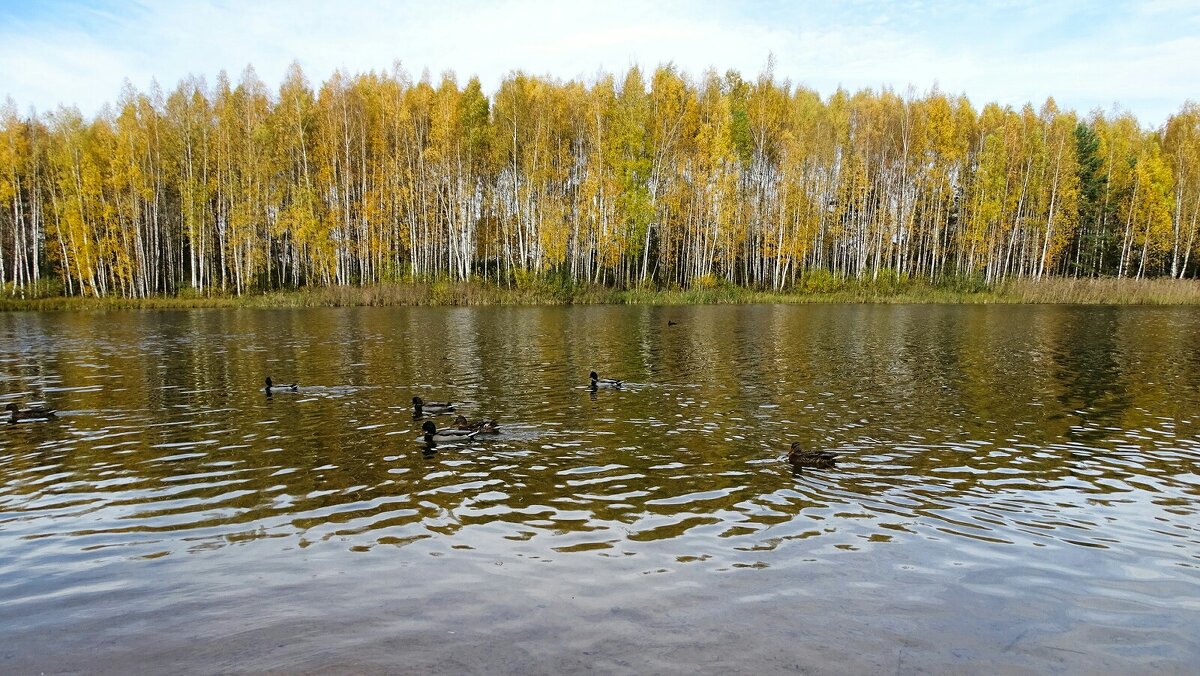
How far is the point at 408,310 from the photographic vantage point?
169ft

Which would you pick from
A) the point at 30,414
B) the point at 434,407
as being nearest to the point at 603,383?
the point at 434,407

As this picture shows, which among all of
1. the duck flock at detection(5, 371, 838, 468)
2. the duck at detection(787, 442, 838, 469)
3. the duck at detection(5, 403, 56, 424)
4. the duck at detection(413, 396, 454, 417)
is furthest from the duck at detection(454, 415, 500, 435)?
the duck at detection(5, 403, 56, 424)

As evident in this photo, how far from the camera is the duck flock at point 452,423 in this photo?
11.3 m

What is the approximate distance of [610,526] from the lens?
28.6ft

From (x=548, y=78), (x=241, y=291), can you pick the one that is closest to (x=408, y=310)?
(x=241, y=291)

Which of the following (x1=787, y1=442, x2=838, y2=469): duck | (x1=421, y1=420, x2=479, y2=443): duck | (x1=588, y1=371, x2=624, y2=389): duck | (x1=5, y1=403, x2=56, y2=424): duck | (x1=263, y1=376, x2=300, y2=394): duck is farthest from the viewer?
(x1=588, y1=371, x2=624, y2=389): duck

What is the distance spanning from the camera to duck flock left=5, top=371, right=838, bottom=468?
1128cm

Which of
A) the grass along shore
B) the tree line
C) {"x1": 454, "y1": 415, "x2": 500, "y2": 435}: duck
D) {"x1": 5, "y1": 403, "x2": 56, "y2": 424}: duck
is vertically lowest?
{"x1": 5, "y1": 403, "x2": 56, "y2": 424}: duck

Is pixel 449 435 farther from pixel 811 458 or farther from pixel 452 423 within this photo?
pixel 811 458

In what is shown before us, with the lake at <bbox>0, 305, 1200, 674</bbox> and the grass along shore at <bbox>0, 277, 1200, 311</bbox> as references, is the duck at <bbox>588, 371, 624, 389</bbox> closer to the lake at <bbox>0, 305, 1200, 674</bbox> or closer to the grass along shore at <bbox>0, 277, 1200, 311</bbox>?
the lake at <bbox>0, 305, 1200, 674</bbox>

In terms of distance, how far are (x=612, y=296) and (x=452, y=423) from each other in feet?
151

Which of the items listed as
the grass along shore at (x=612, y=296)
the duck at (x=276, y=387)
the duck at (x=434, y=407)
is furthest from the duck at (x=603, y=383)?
the grass along shore at (x=612, y=296)

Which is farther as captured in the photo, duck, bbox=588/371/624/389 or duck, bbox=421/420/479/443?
duck, bbox=588/371/624/389

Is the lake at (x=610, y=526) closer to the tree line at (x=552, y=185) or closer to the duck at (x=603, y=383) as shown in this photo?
the duck at (x=603, y=383)
